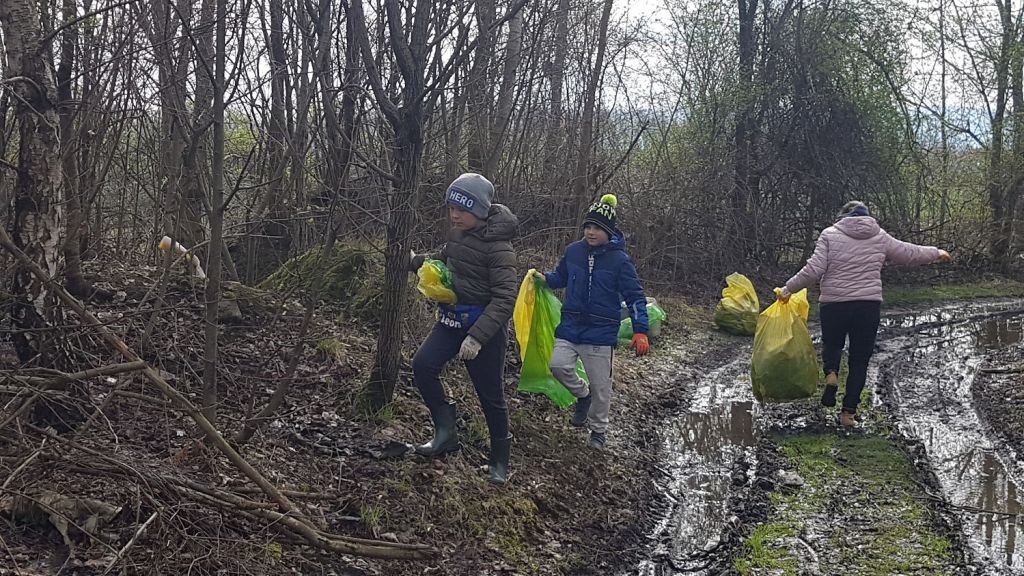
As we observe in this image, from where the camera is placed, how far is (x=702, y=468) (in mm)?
6383

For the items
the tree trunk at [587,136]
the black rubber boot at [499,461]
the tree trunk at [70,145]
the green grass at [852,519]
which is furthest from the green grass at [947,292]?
the tree trunk at [70,145]

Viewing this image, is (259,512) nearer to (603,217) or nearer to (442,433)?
(442,433)

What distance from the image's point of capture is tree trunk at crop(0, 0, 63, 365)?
150 inches

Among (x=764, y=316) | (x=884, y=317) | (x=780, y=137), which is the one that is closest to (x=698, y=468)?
(x=764, y=316)

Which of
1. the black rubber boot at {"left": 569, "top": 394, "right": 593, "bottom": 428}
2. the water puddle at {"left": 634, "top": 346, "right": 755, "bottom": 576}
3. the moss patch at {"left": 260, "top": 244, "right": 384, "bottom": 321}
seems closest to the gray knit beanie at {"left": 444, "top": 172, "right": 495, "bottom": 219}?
the water puddle at {"left": 634, "top": 346, "right": 755, "bottom": 576}

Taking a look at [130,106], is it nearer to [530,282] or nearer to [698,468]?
[530,282]

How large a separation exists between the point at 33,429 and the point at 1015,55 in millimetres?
22753

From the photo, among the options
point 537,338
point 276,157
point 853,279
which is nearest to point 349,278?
point 276,157

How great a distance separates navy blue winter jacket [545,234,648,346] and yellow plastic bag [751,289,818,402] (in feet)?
6.15

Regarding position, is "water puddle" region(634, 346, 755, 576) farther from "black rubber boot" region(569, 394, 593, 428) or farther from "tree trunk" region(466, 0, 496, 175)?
"tree trunk" region(466, 0, 496, 175)

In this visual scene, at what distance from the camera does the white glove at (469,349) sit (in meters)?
4.78

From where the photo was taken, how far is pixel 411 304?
7.07m

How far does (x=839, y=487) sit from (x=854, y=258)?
2036 millimetres

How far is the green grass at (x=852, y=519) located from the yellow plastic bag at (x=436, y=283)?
7.20ft
